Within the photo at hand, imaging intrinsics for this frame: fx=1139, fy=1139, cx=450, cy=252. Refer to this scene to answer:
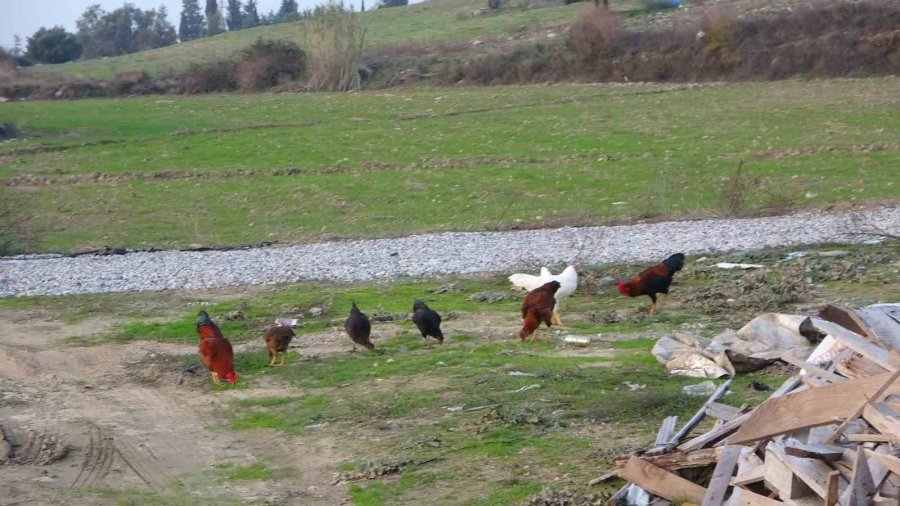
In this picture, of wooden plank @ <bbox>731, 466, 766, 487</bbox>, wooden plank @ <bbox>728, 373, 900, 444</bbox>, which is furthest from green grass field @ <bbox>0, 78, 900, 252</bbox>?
wooden plank @ <bbox>731, 466, 766, 487</bbox>

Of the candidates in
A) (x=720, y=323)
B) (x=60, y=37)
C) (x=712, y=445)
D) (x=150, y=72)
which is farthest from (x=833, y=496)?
(x=60, y=37)

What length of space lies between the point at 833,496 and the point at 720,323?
301 inches

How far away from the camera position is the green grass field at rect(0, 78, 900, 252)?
88.1 feet

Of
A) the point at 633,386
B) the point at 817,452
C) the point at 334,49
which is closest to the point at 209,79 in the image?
the point at 334,49

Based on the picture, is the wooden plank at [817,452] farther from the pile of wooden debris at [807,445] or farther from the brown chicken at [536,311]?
the brown chicken at [536,311]

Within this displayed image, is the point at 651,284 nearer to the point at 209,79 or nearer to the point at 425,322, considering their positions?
the point at 425,322

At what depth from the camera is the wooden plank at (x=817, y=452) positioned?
681 cm

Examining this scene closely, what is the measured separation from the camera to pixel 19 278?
20.9m

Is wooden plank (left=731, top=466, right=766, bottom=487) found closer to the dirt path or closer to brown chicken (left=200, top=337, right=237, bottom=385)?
the dirt path

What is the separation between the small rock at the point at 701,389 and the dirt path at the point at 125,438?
10.8ft

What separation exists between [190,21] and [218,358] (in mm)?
123995

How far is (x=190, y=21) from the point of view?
13012 cm

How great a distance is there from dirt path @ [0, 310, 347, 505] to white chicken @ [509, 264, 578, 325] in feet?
11.1

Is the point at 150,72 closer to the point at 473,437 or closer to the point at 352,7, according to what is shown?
the point at 352,7
